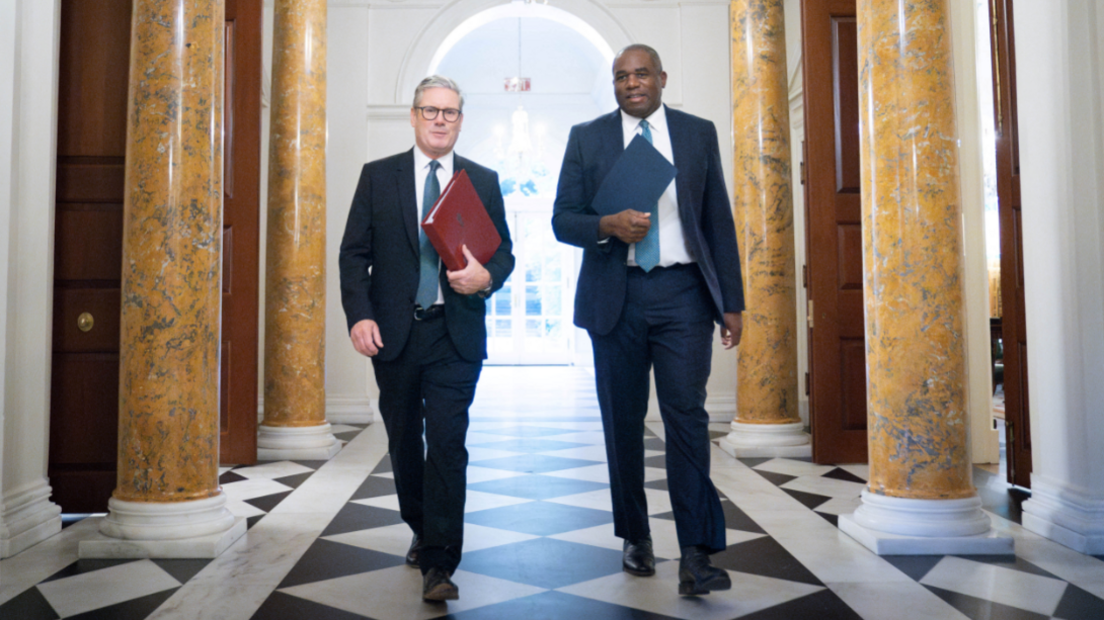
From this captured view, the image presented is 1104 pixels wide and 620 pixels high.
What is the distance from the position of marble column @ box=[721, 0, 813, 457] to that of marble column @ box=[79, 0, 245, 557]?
3475mm

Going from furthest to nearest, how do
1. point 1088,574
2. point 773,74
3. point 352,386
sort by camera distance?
1. point 352,386
2. point 773,74
3. point 1088,574

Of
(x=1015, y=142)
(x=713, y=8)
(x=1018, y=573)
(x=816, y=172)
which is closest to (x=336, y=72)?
(x=713, y=8)

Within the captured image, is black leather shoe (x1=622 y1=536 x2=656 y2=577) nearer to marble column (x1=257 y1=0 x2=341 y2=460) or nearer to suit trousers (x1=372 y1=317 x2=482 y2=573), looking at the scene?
suit trousers (x1=372 y1=317 x2=482 y2=573)

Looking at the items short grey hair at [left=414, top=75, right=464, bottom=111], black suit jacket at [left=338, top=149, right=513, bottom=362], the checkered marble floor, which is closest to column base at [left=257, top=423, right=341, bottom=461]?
the checkered marble floor

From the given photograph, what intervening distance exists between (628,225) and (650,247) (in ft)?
0.53

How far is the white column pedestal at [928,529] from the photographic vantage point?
2.98 metres

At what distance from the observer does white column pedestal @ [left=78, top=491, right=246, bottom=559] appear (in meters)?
2.99

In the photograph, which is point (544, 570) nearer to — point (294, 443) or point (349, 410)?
point (294, 443)

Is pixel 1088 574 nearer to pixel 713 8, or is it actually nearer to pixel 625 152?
pixel 625 152

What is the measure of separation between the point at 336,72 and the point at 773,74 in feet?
14.1

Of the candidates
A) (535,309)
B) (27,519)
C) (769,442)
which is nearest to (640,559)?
(27,519)

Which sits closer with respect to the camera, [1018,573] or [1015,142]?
[1018,573]

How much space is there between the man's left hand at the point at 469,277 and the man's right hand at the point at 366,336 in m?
0.26

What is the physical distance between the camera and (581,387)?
36.2ft
